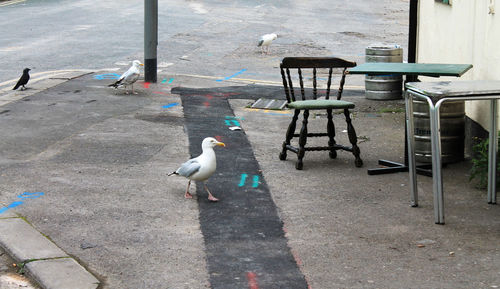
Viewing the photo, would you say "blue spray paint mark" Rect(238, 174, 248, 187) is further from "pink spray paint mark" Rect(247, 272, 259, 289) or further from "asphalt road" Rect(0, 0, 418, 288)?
"pink spray paint mark" Rect(247, 272, 259, 289)

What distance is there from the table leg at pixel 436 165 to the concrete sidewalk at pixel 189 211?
0.42 feet

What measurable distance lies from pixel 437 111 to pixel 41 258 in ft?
10.3

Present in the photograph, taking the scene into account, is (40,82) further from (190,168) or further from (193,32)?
(193,32)

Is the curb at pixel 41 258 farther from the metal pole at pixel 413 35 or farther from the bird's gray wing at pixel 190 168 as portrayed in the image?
A: the metal pole at pixel 413 35

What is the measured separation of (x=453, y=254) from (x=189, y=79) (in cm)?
993

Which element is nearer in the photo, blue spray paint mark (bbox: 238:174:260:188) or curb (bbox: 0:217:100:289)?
curb (bbox: 0:217:100:289)

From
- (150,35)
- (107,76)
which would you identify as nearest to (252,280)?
(150,35)

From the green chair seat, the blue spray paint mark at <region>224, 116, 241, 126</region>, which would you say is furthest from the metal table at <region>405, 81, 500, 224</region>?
the blue spray paint mark at <region>224, 116, 241, 126</region>

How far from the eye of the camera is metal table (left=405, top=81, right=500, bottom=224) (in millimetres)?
5891

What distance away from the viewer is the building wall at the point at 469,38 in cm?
809

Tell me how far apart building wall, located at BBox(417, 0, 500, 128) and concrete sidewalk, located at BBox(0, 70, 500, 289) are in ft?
3.63

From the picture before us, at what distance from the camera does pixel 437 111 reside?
5.86 m

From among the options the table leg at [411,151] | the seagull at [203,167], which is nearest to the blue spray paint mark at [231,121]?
the seagull at [203,167]

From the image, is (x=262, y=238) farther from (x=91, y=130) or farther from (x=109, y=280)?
(x=91, y=130)
